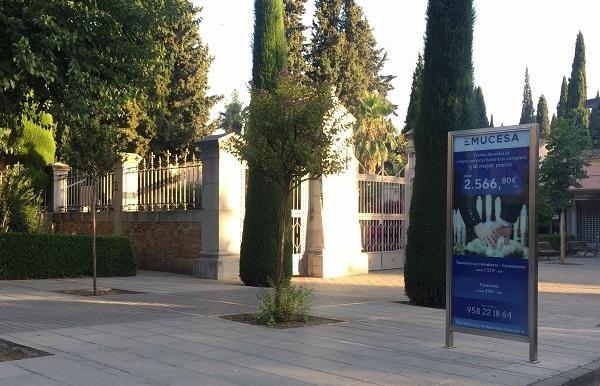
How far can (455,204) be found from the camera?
8.34m

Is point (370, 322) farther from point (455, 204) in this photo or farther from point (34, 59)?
point (34, 59)

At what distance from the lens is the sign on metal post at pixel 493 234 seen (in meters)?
7.58

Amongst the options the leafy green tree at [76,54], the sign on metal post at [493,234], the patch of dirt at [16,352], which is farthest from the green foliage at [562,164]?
the patch of dirt at [16,352]

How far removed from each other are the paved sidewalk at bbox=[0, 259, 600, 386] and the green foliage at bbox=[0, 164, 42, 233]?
606 cm

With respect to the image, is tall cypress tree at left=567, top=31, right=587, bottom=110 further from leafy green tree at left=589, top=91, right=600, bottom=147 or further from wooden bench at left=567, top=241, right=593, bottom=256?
wooden bench at left=567, top=241, right=593, bottom=256

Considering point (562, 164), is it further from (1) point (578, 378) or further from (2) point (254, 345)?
(2) point (254, 345)

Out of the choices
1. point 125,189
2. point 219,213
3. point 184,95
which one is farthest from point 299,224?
point 184,95

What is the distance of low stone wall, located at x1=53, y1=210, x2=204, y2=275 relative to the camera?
18.2m

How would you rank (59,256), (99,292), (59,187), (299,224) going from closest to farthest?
(99,292) < (59,256) < (299,224) < (59,187)

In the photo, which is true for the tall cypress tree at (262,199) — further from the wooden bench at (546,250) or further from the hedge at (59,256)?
the wooden bench at (546,250)

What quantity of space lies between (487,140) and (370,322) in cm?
386

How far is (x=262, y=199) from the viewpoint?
1560cm

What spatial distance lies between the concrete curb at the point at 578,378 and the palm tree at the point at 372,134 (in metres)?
30.4

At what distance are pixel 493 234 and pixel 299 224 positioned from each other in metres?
11.1
